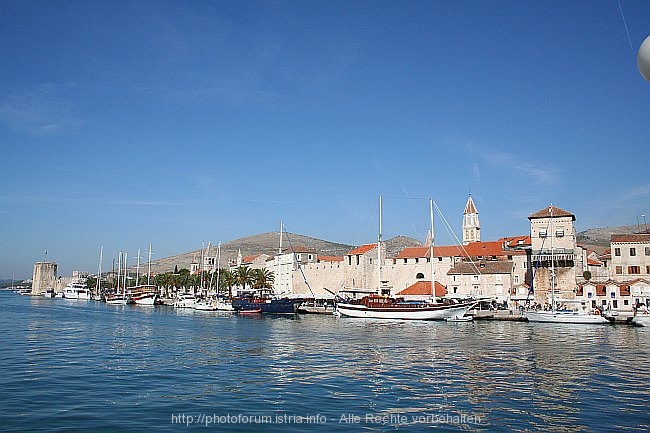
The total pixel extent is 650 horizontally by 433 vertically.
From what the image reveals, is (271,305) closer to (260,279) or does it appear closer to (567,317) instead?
(260,279)

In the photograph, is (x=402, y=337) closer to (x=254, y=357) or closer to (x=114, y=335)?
(x=254, y=357)

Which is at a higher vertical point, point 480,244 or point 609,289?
point 480,244

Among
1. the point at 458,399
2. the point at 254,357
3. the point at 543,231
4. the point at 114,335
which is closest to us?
the point at 458,399

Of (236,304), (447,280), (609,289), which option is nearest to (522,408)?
(609,289)

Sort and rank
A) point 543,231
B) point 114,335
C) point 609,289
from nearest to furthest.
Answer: point 114,335, point 609,289, point 543,231

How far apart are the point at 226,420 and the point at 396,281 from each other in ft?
210

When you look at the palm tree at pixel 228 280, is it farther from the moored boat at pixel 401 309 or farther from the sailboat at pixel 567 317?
the sailboat at pixel 567 317

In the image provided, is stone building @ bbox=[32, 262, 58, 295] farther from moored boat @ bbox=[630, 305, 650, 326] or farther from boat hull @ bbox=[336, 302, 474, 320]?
moored boat @ bbox=[630, 305, 650, 326]

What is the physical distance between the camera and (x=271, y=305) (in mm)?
62438

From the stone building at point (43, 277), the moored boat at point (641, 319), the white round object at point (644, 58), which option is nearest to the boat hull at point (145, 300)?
the moored boat at point (641, 319)

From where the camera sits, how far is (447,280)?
7062 centimetres

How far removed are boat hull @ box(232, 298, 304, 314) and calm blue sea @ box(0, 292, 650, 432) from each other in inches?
1181

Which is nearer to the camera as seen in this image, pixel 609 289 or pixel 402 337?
pixel 402 337

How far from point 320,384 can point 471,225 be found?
290 ft
